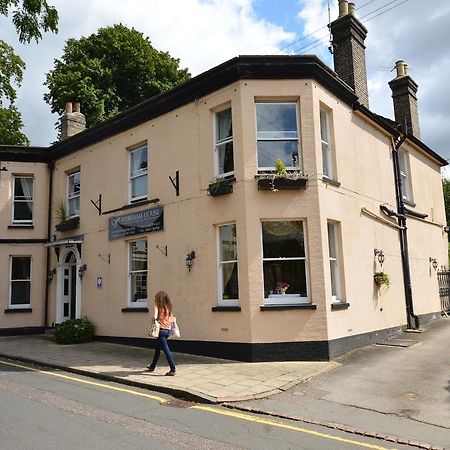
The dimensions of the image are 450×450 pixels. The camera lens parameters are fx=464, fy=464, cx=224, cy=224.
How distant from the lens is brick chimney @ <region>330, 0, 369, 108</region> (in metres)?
13.8

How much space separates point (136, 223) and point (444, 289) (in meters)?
12.4

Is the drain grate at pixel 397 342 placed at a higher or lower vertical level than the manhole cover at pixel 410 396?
higher

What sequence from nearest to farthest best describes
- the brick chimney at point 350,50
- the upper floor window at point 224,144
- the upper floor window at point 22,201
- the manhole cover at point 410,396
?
the manhole cover at point 410,396 < the upper floor window at point 224,144 < the brick chimney at point 350,50 < the upper floor window at point 22,201

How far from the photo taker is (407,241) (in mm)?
15375

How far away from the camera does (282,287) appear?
1097cm

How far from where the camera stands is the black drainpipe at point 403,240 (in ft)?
47.5

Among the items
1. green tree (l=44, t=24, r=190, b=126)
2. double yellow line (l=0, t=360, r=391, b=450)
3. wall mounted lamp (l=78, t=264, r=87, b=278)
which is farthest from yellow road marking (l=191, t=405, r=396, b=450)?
green tree (l=44, t=24, r=190, b=126)

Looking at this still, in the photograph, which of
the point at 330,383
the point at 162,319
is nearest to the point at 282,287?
the point at 330,383

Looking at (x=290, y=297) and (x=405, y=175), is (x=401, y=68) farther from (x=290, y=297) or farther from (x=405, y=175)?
(x=290, y=297)

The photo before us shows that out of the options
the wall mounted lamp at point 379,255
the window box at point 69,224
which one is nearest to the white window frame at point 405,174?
the wall mounted lamp at point 379,255

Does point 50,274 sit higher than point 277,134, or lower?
lower

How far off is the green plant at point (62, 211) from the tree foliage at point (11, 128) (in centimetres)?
1160

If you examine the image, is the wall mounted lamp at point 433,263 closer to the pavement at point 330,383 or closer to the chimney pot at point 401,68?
the pavement at point 330,383

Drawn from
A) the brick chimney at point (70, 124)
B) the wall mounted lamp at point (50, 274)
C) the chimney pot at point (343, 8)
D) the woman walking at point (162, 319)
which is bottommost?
the woman walking at point (162, 319)
